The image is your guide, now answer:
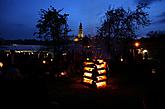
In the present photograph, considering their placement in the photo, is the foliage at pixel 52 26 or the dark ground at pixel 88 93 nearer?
the dark ground at pixel 88 93

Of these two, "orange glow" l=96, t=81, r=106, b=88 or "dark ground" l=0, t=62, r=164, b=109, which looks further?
A: "orange glow" l=96, t=81, r=106, b=88

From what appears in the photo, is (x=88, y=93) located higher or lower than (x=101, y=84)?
lower

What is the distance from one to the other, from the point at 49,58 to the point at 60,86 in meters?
6.88

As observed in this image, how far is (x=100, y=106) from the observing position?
1003 cm

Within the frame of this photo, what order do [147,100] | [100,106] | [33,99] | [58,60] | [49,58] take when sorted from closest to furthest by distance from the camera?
1. [147,100]
2. [33,99]
3. [100,106]
4. [58,60]
5. [49,58]

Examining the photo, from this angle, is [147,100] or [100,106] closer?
[147,100]

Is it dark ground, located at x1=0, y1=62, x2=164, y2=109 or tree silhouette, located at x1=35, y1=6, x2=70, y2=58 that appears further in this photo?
tree silhouette, located at x1=35, y1=6, x2=70, y2=58

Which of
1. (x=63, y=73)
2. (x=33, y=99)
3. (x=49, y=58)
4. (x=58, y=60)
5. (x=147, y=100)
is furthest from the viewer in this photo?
(x=49, y=58)

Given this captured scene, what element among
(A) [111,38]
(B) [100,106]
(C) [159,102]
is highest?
(A) [111,38]

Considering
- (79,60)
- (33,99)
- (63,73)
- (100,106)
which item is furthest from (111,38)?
(33,99)

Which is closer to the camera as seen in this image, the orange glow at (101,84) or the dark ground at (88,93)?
the dark ground at (88,93)

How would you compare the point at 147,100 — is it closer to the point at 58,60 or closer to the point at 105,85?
the point at 105,85

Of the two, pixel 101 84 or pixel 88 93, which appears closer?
pixel 88 93

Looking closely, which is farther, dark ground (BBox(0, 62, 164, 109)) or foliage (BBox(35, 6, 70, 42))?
foliage (BBox(35, 6, 70, 42))
